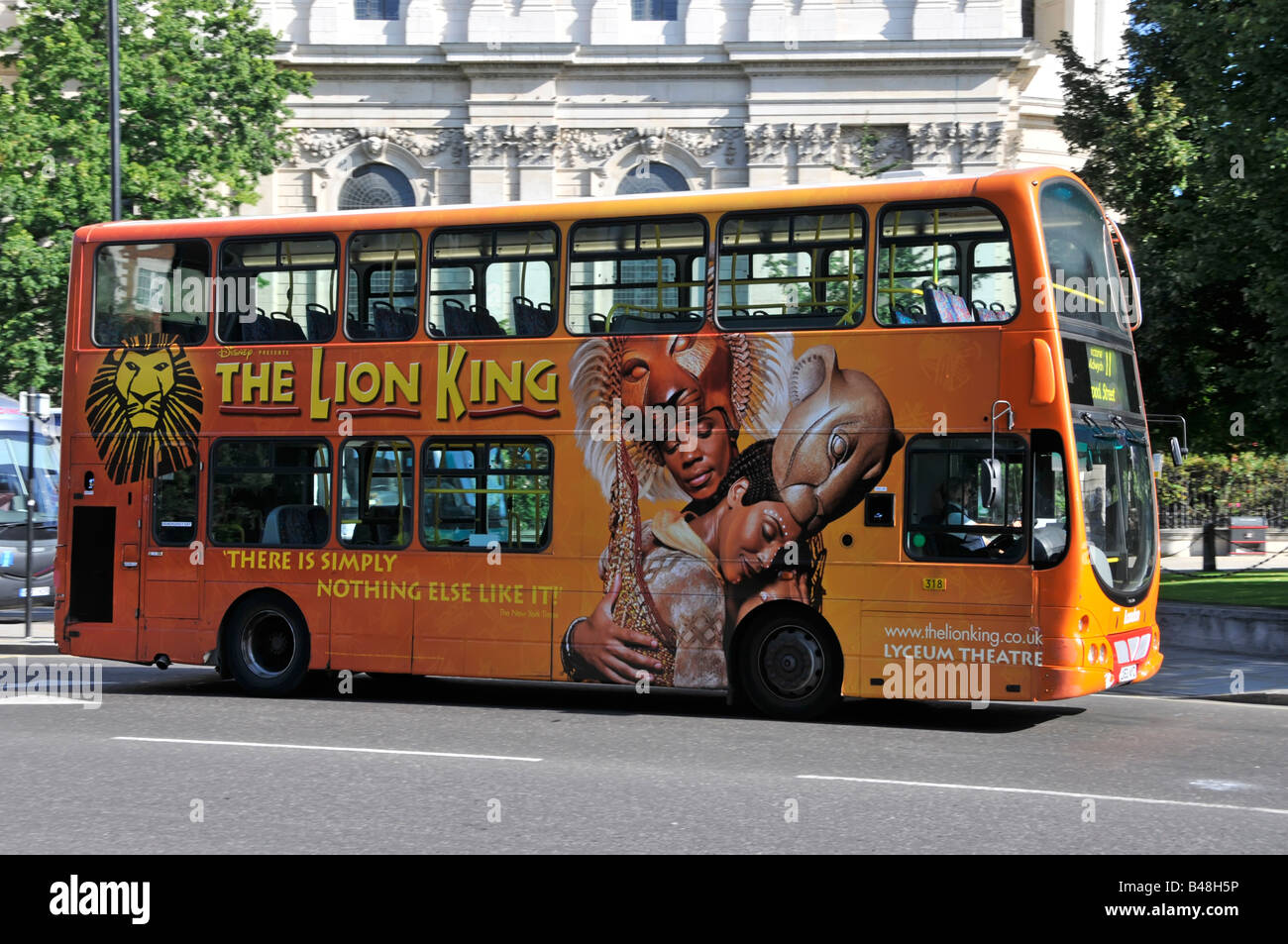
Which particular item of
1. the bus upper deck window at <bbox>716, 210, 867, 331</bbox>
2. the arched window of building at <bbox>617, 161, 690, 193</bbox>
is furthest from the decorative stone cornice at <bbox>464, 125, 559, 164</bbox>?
the bus upper deck window at <bbox>716, 210, 867, 331</bbox>

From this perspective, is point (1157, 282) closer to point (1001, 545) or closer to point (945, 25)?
point (1001, 545)

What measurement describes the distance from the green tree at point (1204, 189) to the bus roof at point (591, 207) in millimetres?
5514

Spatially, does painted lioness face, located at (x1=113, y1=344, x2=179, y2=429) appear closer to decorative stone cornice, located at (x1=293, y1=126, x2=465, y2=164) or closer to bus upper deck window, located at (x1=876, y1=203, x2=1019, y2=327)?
bus upper deck window, located at (x1=876, y1=203, x2=1019, y2=327)

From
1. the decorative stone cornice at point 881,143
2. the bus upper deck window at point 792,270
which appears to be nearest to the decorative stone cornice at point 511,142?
the decorative stone cornice at point 881,143

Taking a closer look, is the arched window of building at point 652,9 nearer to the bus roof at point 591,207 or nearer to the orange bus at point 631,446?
the bus roof at point 591,207

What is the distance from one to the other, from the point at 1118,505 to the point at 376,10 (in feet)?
134

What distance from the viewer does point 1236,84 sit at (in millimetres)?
17375

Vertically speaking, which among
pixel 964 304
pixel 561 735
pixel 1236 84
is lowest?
pixel 561 735

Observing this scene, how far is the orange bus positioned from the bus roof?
1.3 inches

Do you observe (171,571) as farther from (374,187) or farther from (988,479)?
(374,187)

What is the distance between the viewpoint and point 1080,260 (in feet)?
38.9

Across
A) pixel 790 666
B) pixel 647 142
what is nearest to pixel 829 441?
pixel 790 666
